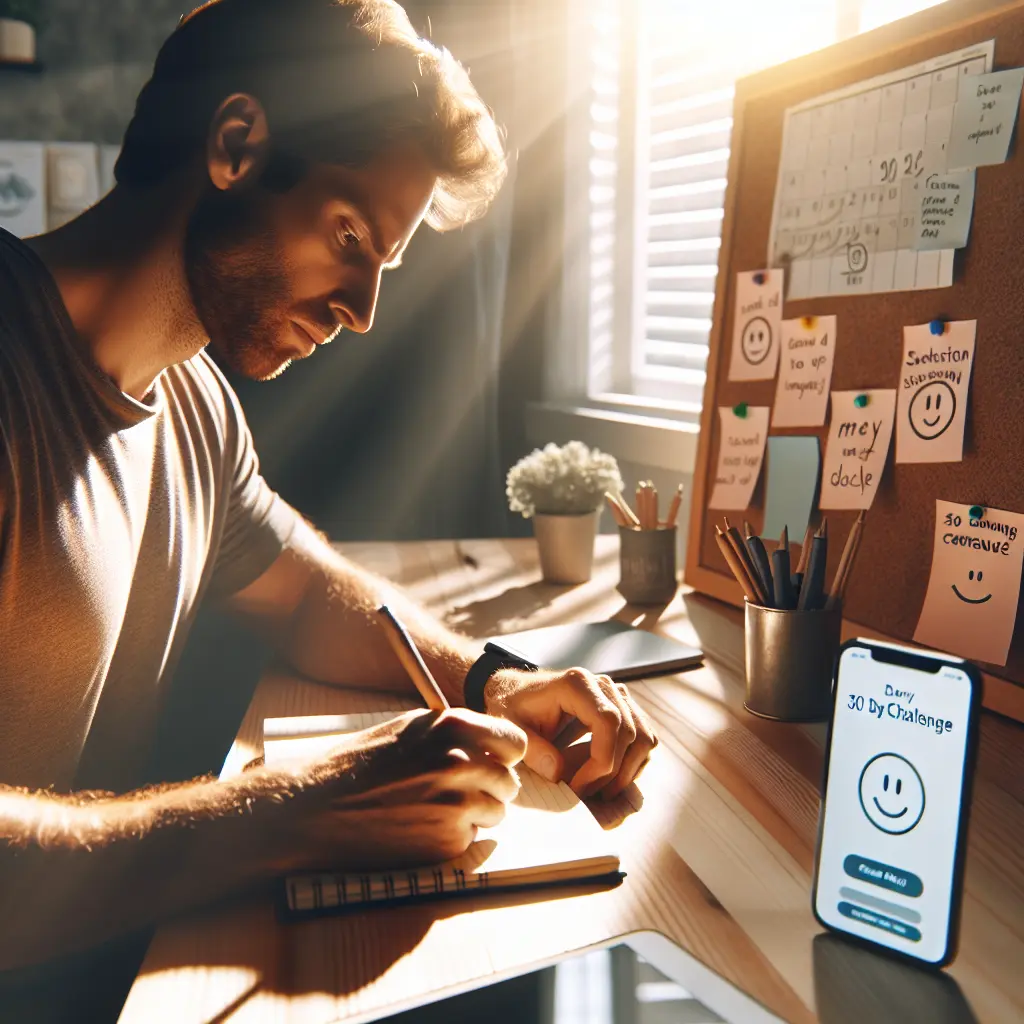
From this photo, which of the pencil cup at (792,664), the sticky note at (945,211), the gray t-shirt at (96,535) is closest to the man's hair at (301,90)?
the gray t-shirt at (96,535)

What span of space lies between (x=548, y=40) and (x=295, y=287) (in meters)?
1.70

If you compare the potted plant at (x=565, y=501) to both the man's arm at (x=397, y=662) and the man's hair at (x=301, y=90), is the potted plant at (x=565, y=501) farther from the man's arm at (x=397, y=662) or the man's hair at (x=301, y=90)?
the man's hair at (x=301, y=90)

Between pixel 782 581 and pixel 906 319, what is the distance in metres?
0.31

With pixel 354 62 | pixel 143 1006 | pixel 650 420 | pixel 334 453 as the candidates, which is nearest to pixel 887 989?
pixel 143 1006

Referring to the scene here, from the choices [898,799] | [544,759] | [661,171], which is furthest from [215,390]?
[661,171]

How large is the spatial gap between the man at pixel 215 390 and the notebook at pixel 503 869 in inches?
1.2

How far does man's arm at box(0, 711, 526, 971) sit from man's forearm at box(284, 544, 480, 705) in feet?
1.02

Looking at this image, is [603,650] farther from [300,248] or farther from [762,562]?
[300,248]

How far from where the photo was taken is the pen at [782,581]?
2.68 feet

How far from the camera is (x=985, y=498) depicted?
0.84 m

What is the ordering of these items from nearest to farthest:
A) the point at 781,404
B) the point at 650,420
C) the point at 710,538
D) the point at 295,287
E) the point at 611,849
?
1. the point at 611,849
2. the point at 295,287
3. the point at 781,404
4. the point at 710,538
5. the point at 650,420

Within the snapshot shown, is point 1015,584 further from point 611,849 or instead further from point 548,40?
point 548,40

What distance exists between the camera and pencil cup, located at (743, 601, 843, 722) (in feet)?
2.67

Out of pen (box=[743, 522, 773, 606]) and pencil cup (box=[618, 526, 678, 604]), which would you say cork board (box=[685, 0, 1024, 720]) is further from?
pen (box=[743, 522, 773, 606])
